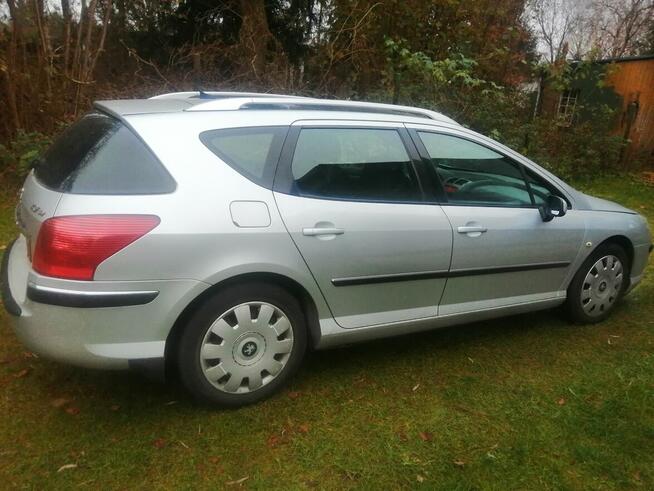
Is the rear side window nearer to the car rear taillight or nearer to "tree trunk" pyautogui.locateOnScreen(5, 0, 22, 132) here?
the car rear taillight

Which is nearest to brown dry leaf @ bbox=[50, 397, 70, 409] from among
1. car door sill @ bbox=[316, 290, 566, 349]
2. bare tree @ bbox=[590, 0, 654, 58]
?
car door sill @ bbox=[316, 290, 566, 349]

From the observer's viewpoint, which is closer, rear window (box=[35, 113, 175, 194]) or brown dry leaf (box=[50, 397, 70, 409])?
rear window (box=[35, 113, 175, 194])

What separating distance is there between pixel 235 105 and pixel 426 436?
6.36 ft

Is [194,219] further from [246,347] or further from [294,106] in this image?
[294,106]

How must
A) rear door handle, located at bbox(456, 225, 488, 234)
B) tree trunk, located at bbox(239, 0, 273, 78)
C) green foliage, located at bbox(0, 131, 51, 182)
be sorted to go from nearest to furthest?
rear door handle, located at bbox(456, 225, 488, 234) → green foliage, located at bbox(0, 131, 51, 182) → tree trunk, located at bbox(239, 0, 273, 78)

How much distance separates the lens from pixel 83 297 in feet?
7.79

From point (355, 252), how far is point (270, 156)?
663 mm

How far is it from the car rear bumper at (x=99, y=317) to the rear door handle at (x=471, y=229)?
1.56 meters

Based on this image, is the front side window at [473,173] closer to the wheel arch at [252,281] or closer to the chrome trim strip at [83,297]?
the wheel arch at [252,281]

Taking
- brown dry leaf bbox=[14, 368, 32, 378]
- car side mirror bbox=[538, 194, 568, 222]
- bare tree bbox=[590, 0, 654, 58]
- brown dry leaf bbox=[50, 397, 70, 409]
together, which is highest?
bare tree bbox=[590, 0, 654, 58]

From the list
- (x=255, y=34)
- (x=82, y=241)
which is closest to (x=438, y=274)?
(x=82, y=241)

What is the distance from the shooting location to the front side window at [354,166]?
293cm

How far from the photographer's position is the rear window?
8.20 ft

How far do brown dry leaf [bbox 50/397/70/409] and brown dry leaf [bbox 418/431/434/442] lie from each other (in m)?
1.83
